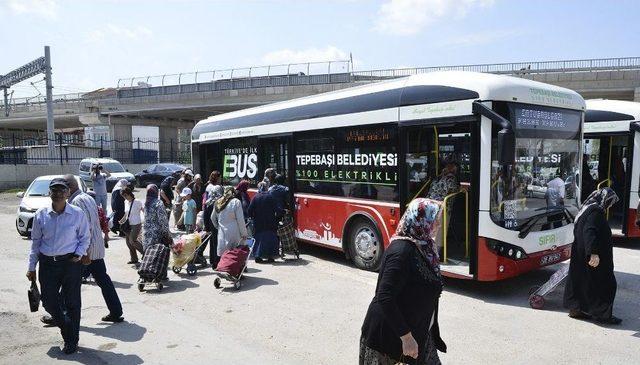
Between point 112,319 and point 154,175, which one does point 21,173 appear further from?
point 112,319

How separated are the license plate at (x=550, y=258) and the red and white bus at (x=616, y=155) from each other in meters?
4.52

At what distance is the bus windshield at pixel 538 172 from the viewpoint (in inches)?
252

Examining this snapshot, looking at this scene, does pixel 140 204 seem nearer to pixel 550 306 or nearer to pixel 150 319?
pixel 150 319

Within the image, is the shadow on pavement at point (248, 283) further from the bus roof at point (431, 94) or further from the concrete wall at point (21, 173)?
the concrete wall at point (21, 173)

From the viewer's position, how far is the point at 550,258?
274 inches

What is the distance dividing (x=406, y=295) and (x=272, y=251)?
6.53m

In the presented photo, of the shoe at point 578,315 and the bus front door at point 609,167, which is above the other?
the bus front door at point 609,167

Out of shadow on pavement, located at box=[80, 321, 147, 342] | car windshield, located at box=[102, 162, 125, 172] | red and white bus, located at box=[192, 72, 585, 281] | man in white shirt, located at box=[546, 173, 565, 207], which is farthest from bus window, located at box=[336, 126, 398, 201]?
car windshield, located at box=[102, 162, 125, 172]

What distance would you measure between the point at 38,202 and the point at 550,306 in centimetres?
1202

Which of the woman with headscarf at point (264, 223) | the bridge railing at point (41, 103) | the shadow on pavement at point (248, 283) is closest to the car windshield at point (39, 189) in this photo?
the woman with headscarf at point (264, 223)

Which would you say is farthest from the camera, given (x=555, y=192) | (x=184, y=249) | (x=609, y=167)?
(x=609, y=167)

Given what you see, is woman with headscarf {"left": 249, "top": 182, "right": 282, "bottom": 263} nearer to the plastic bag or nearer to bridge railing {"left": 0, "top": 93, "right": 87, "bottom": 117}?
the plastic bag

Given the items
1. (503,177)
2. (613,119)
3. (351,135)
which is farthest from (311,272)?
(613,119)

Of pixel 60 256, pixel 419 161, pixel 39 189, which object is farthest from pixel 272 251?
pixel 39 189
